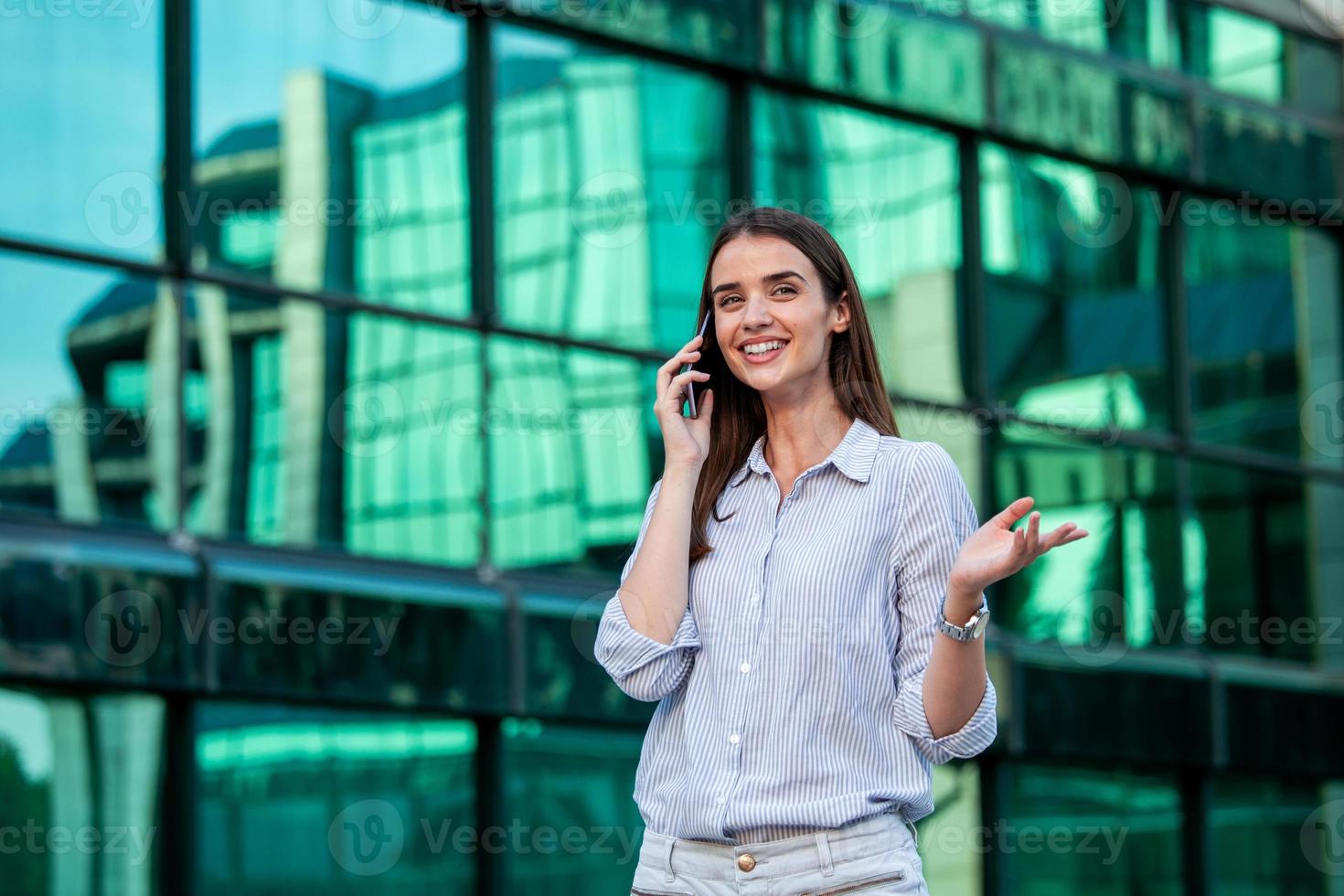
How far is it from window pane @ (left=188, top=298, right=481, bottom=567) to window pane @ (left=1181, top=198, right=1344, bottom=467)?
4.61 metres

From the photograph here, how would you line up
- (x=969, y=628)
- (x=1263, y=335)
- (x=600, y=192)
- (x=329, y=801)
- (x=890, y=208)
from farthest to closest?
1. (x=1263, y=335)
2. (x=890, y=208)
3. (x=600, y=192)
4. (x=329, y=801)
5. (x=969, y=628)

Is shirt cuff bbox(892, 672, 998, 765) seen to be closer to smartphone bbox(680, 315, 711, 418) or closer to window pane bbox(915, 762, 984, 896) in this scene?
smartphone bbox(680, 315, 711, 418)

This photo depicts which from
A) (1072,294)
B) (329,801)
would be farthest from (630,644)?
(1072,294)

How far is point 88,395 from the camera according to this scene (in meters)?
7.41

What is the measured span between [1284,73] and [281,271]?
6.45 meters

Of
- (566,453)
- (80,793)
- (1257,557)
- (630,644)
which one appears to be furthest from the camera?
(1257,557)

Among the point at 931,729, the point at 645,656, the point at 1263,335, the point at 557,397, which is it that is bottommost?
the point at 931,729

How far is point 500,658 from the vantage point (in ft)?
26.6

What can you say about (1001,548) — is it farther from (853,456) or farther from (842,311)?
(842,311)

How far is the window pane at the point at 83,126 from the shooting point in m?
7.39

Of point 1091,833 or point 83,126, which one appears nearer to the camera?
point 83,126

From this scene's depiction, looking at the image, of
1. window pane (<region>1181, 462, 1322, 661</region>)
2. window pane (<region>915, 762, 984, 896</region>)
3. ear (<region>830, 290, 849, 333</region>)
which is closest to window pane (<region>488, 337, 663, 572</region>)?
window pane (<region>915, 762, 984, 896</region>)

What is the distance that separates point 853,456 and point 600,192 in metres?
5.86

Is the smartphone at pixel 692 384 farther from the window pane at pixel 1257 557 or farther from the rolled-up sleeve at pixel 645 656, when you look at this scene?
the window pane at pixel 1257 557
